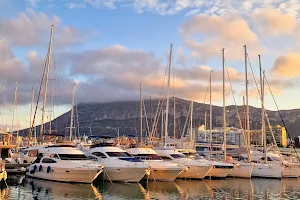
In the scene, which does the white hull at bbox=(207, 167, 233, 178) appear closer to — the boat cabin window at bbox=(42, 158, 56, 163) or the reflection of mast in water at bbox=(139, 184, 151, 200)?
the reflection of mast in water at bbox=(139, 184, 151, 200)

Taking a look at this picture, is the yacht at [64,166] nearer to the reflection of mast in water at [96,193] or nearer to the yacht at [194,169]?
the reflection of mast in water at [96,193]

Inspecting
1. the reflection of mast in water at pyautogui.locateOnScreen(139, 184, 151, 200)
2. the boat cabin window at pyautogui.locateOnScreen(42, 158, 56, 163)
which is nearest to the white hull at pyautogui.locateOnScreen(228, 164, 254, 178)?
the reflection of mast in water at pyautogui.locateOnScreen(139, 184, 151, 200)

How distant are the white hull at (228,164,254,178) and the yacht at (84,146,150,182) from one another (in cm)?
1331

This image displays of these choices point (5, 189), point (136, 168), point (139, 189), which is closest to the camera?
point (5, 189)

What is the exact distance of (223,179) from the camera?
129 feet

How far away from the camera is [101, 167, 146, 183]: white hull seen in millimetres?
32094

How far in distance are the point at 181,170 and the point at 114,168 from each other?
637 centimetres

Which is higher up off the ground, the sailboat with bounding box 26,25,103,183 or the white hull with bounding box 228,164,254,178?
the sailboat with bounding box 26,25,103,183

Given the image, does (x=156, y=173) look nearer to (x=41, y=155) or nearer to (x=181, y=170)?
(x=181, y=170)

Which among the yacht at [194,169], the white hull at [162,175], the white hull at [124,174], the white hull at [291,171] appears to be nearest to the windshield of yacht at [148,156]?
the white hull at [162,175]

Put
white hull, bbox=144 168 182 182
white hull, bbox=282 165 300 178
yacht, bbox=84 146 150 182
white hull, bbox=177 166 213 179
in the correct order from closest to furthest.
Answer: yacht, bbox=84 146 150 182
white hull, bbox=144 168 182 182
white hull, bbox=177 166 213 179
white hull, bbox=282 165 300 178

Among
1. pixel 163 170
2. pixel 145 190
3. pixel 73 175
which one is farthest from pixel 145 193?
pixel 73 175

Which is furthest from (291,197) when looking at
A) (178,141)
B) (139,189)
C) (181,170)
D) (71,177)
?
(178,141)

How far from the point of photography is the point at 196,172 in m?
37.3
